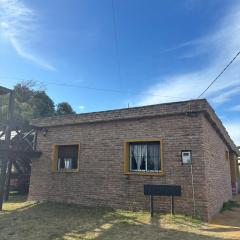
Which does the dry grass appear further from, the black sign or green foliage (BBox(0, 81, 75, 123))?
green foliage (BBox(0, 81, 75, 123))

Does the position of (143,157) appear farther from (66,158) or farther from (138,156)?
(66,158)

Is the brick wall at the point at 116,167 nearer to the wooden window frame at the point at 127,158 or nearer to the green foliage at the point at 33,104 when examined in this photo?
the wooden window frame at the point at 127,158

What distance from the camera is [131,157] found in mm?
10766

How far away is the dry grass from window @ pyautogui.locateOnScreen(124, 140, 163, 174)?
1.64 m

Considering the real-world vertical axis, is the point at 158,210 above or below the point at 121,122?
below

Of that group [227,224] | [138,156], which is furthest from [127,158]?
[227,224]

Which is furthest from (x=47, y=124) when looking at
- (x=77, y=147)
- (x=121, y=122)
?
(x=121, y=122)

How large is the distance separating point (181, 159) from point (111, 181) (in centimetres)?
302

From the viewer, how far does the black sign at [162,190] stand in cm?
906

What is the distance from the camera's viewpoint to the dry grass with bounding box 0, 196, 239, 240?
703 centimetres

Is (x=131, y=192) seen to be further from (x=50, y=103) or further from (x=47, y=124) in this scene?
(x=50, y=103)

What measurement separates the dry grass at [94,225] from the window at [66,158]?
2.09 meters

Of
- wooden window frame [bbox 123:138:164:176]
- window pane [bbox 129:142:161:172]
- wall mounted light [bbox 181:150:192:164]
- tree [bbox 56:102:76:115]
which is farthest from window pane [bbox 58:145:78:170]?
tree [bbox 56:102:76:115]

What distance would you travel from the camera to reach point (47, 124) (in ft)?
42.5
